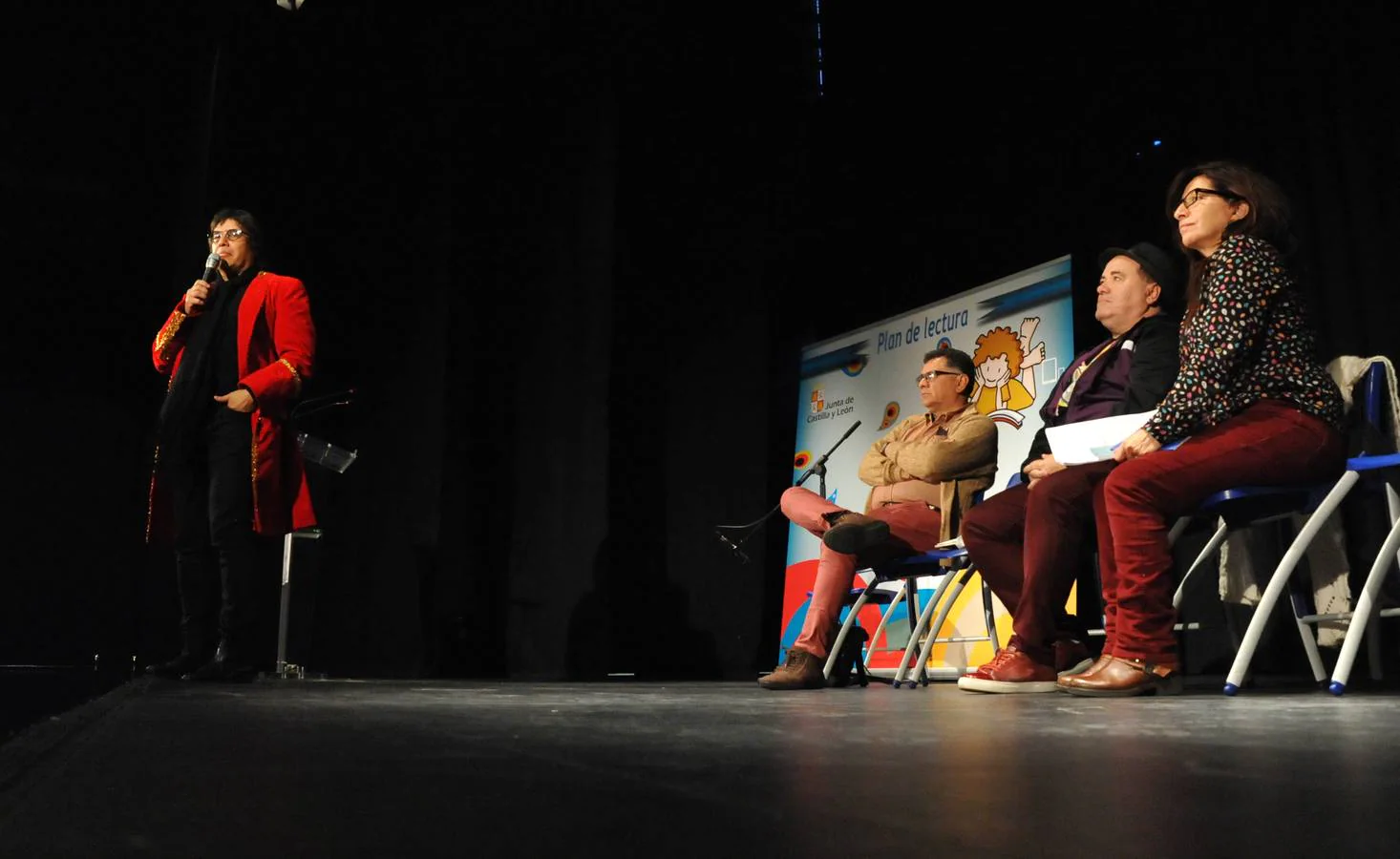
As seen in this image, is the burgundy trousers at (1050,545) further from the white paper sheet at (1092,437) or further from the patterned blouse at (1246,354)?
the patterned blouse at (1246,354)

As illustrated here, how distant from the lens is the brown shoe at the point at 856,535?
3.06m

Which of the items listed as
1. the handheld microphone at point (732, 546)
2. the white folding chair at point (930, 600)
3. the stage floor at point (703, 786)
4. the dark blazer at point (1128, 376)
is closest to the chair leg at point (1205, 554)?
the dark blazer at point (1128, 376)

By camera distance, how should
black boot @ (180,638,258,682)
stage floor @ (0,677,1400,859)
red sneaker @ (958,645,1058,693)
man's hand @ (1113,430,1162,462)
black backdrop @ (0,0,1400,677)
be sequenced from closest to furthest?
stage floor @ (0,677,1400,859) → man's hand @ (1113,430,1162,462) → red sneaker @ (958,645,1058,693) → black boot @ (180,638,258,682) → black backdrop @ (0,0,1400,677)

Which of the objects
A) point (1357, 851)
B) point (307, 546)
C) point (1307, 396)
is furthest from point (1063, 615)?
point (307, 546)

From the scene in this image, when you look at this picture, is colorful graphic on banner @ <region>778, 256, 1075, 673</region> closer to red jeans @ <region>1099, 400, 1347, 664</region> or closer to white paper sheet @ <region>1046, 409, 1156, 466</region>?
white paper sheet @ <region>1046, 409, 1156, 466</region>

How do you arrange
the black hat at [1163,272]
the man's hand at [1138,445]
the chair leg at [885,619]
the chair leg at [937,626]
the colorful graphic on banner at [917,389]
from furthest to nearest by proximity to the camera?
the colorful graphic on banner at [917,389] < the chair leg at [885,619] < the chair leg at [937,626] < the black hat at [1163,272] < the man's hand at [1138,445]

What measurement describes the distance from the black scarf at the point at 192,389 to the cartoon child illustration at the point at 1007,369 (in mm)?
2551

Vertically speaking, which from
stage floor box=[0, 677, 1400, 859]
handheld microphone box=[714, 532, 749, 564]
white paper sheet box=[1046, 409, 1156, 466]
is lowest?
stage floor box=[0, 677, 1400, 859]

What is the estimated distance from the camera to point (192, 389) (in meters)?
3.03

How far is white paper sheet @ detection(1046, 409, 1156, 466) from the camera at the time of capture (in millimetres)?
2357

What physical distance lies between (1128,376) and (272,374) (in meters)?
2.16

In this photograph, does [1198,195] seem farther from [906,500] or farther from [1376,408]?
[906,500]

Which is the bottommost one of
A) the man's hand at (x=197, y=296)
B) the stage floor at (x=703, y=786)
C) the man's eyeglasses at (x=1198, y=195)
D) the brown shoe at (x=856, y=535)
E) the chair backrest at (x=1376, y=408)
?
the stage floor at (x=703, y=786)

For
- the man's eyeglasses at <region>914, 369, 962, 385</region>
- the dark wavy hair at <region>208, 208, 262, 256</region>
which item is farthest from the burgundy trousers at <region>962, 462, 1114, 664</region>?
the dark wavy hair at <region>208, 208, 262, 256</region>
